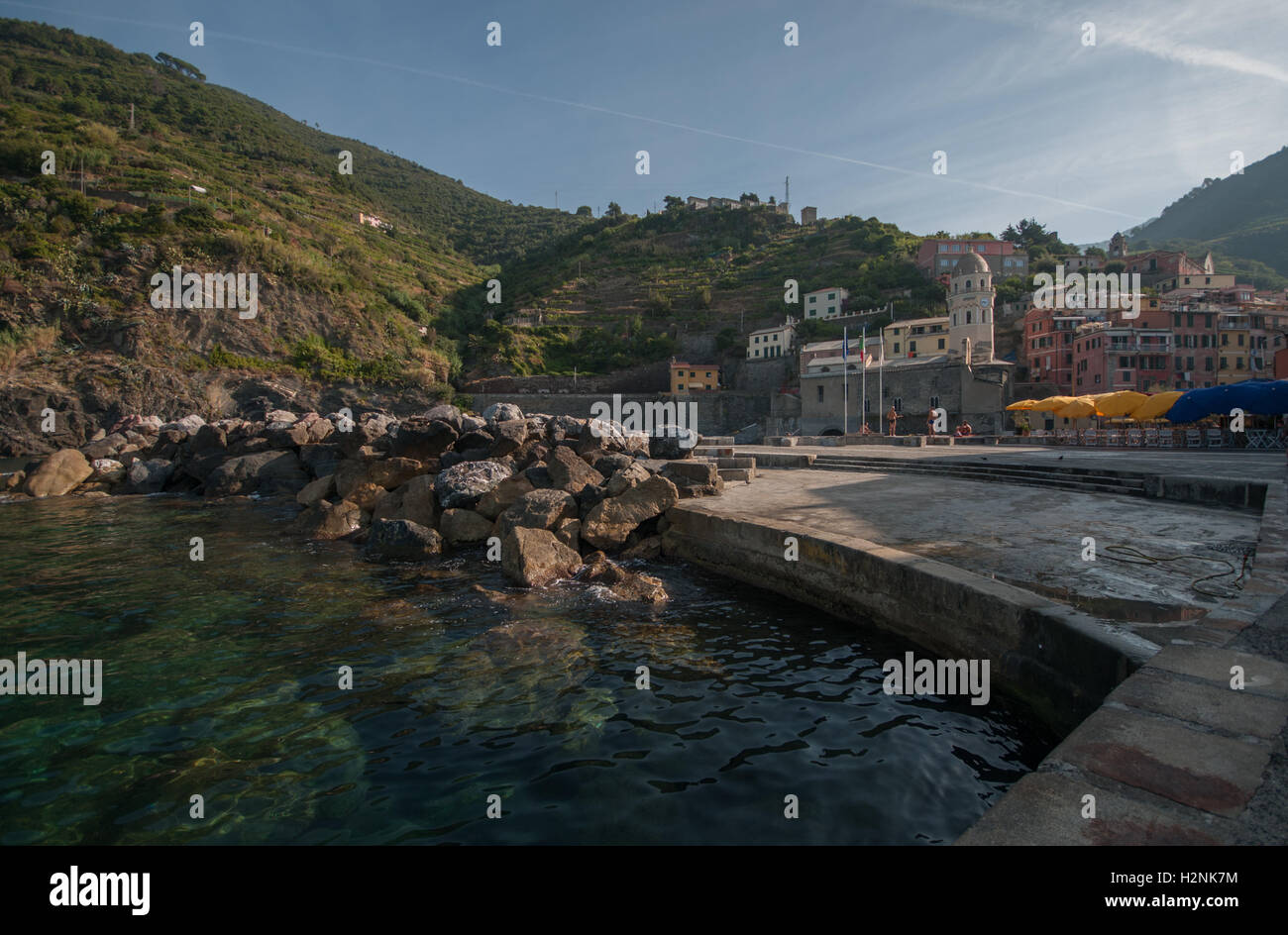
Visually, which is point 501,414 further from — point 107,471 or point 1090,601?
point 107,471

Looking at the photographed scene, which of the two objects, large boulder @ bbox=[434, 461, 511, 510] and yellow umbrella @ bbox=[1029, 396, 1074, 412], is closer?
large boulder @ bbox=[434, 461, 511, 510]

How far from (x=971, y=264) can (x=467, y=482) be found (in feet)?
156

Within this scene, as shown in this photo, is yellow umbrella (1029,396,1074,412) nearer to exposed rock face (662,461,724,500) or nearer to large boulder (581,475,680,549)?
exposed rock face (662,461,724,500)

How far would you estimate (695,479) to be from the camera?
11.7 metres

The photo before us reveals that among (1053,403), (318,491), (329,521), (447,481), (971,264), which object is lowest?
(329,521)

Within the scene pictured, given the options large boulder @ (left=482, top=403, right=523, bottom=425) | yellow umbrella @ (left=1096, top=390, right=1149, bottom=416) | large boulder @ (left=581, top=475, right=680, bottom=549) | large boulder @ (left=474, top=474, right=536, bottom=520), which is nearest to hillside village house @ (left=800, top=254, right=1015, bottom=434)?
yellow umbrella @ (left=1096, top=390, right=1149, bottom=416)

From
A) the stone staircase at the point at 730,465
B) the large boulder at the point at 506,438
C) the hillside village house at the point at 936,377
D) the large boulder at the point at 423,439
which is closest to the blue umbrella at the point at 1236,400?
the stone staircase at the point at 730,465

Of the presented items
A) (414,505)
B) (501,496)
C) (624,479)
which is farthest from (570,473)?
(414,505)

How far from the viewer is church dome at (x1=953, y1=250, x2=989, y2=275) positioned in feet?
153

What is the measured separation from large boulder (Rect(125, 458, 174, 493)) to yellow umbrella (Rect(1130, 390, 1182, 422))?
32.4 m

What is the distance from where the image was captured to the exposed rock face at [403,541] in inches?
396

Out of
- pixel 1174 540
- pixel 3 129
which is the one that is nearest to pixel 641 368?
pixel 3 129

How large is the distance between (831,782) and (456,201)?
142 m

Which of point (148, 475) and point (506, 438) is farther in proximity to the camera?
point (148, 475)
